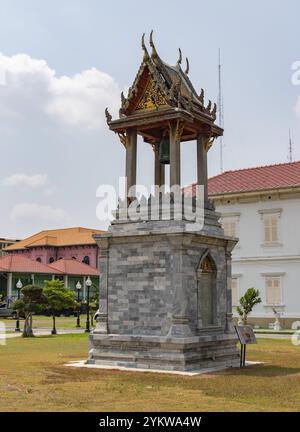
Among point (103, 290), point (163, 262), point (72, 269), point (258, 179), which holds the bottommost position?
point (103, 290)

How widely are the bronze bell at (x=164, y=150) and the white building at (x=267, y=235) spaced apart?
1934 centimetres

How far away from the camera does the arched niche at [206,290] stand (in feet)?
57.0

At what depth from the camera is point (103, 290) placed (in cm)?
1778

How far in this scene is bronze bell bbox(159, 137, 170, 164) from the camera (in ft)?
62.6

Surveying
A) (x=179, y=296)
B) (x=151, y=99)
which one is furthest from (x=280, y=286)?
(x=179, y=296)

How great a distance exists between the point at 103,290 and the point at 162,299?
204cm

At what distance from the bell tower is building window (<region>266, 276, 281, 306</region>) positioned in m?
18.8

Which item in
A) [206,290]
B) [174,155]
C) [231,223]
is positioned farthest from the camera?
[231,223]

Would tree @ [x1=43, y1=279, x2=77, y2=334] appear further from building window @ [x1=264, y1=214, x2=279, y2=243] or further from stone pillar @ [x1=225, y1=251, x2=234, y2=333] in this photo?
stone pillar @ [x1=225, y1=251, x2=234, y2=333]

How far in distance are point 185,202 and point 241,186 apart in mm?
22743

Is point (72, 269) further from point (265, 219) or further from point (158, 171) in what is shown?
point (158, 171)

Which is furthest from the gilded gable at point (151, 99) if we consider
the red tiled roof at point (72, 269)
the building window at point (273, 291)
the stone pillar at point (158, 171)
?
the red tiled roof at point (72, 269)
